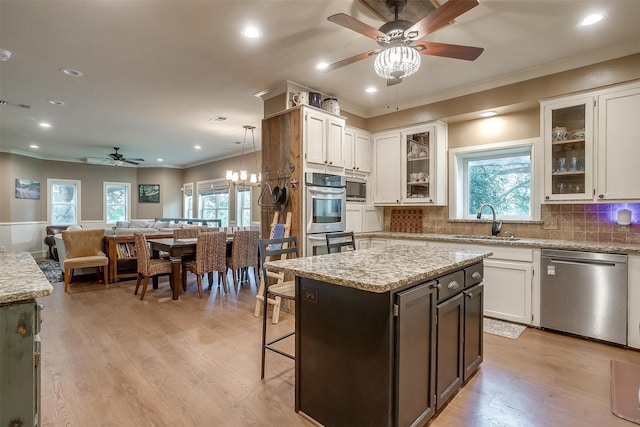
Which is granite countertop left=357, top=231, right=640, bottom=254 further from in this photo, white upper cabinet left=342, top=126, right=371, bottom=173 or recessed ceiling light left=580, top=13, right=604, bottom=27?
recessed ceiling light left=580, top=13, right=604, bottom=27

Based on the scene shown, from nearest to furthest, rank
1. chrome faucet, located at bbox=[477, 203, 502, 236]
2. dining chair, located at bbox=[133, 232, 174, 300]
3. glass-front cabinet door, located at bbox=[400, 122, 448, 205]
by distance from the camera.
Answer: chrome faucet, located at bbox=[477, 203, 502, 236]
glass-front cabinet door, located at bbox=[400, 122, 448, 205]
dining chair, located at bbox=[133, 232, 174, 300]

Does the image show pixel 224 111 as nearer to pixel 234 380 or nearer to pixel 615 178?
pixel 234 380

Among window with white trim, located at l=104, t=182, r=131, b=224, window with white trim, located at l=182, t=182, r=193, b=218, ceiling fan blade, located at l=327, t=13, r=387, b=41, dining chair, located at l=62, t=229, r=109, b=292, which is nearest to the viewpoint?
ceiling fan blade, located at l=327, t=13, r=387, b=41

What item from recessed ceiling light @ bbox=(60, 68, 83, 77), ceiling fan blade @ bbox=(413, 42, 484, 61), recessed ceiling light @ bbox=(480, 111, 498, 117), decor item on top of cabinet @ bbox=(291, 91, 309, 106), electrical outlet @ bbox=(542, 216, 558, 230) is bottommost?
electrical outlet @ bbox=(542, 216, 558, 230)

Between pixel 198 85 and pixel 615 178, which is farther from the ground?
pixel 198 85

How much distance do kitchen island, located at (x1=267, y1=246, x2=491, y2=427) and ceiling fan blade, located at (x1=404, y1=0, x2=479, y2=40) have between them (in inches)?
56.3

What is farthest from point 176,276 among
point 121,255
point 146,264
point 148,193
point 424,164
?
point 148,193

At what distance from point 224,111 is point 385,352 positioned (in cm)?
445

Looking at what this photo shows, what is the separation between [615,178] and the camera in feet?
9.88

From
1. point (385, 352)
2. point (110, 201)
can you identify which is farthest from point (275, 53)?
point (110, 201)

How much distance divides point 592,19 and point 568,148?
1265 mm

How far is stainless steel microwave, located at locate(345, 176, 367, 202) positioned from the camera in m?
4.49

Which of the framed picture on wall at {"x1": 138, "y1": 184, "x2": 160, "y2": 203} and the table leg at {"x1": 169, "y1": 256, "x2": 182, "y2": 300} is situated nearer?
the table leg at {"x1": 169, "y1": 256, "x2": 182, "y2": 300}

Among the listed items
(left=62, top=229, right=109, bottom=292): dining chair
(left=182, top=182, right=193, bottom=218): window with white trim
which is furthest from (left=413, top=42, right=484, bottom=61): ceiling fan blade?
(left=182, top=182, right=193, bottom=218): window with white trim
